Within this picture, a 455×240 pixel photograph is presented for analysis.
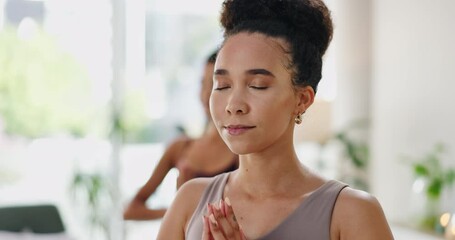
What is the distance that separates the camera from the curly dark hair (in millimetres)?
1099

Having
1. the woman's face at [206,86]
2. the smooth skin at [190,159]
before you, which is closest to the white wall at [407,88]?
the smooth skin at [190,159]

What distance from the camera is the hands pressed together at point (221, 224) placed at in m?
1.03

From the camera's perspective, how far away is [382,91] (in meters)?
5.70

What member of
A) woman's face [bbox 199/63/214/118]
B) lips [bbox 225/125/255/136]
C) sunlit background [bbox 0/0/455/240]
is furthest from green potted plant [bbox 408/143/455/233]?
lips [bbox 225/125/255/136]

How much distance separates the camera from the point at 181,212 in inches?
46.1

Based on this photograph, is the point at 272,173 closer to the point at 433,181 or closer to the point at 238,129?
the point at 238,129

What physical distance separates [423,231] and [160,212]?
2.99m

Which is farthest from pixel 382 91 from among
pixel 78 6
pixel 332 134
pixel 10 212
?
pixel 10 212

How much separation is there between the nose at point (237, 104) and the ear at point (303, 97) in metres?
0.09

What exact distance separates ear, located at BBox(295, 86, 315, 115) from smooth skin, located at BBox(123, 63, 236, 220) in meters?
0.93

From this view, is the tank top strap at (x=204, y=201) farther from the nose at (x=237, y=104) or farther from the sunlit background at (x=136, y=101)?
the sunlit background at (x=136, y=101)

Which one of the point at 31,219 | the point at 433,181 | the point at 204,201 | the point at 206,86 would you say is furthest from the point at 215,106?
the point at 433,181

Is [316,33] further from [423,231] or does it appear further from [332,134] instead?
[332,134]

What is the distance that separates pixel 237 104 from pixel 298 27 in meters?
0.15
